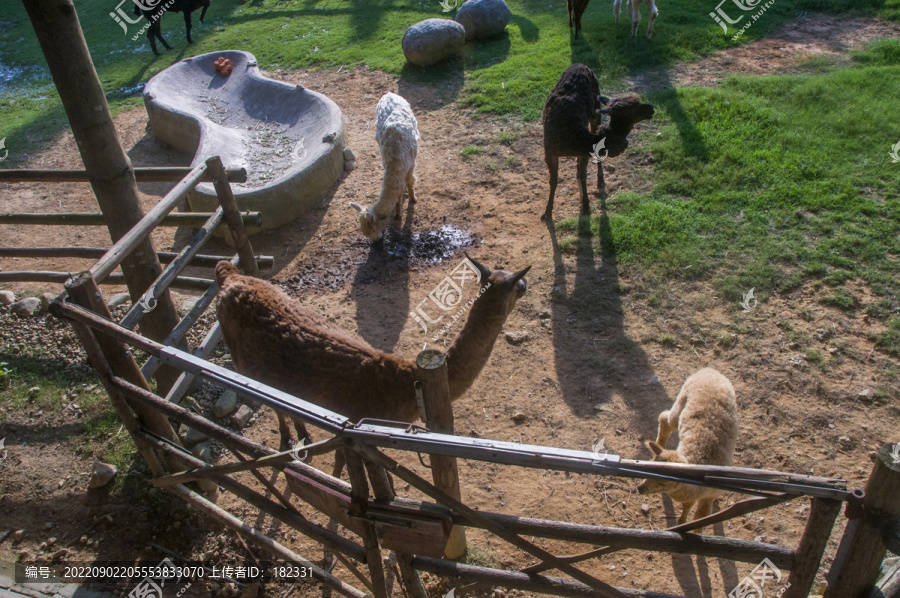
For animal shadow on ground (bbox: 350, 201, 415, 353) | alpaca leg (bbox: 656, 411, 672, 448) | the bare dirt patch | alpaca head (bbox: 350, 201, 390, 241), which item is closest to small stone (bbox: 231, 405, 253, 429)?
animal shadow on ground (bbox: 350, 201, 415, 353)

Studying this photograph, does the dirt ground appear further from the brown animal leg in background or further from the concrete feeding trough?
the concrete feeding trough

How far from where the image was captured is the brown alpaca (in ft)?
12.0

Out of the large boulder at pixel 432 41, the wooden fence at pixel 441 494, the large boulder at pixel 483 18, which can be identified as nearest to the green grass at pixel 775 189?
the wooden fence at pixel 441 494

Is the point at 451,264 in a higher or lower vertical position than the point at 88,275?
lower

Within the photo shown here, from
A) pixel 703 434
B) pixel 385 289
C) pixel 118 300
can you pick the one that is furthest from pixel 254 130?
pixel 703 434

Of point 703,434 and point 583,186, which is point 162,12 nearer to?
point 583,186

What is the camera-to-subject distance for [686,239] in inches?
246

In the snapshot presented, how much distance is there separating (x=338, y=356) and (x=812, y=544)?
2.72 m

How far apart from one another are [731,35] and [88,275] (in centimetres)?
1091

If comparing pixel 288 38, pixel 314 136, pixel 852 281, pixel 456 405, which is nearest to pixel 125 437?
pixel 456 405

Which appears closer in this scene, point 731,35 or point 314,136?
point 314,136

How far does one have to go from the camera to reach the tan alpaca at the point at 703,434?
3.50m

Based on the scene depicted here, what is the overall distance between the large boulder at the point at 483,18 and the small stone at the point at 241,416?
962 cm

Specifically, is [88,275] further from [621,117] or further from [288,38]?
[288,38]
